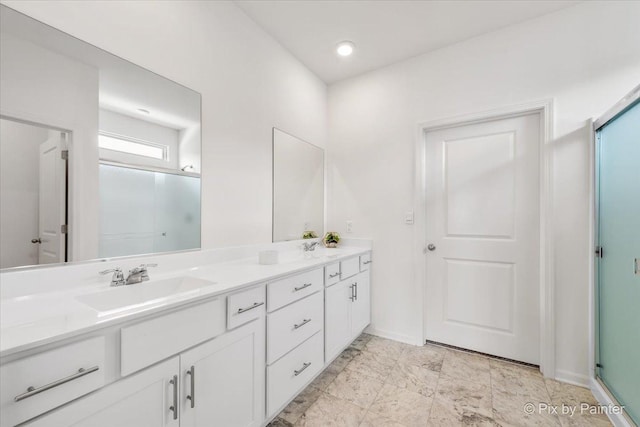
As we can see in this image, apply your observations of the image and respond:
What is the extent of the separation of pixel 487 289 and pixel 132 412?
8.22ft

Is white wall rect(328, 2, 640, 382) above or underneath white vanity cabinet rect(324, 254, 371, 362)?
above

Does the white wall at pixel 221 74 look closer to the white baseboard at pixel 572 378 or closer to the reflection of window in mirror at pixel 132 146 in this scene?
the reflection of window in mirror at pixel 132 146

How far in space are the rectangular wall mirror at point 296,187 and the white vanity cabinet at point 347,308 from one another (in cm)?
62

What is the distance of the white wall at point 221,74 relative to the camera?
136cm

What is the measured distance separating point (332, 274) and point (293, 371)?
0.71 metres

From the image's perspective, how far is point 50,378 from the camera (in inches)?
29.7

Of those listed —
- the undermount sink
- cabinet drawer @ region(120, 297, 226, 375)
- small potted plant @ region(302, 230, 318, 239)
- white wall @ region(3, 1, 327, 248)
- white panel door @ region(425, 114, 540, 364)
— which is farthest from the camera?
small potted plant @ region(302, 230, 318, 239)

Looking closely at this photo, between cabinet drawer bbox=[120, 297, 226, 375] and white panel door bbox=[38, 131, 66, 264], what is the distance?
62 cm

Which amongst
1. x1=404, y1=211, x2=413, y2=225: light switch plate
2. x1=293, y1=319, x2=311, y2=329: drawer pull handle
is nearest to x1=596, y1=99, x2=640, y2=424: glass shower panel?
x1=404, y1=211, x2=413, y2=225: light switch plate

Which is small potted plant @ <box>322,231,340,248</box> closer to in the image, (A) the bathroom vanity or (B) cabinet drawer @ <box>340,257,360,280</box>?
(B) cabinet drawer @ <box>340,257,360,280</box>

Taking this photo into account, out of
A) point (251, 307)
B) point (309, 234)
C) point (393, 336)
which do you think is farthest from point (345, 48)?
point (393, 336)

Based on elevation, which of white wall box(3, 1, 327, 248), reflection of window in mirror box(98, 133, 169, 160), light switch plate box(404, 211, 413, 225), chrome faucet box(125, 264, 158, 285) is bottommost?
chrome faucet box(125, 264, 158, 285)

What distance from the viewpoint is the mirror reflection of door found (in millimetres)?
1077

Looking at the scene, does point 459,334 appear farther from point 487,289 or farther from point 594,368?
point 594,368
